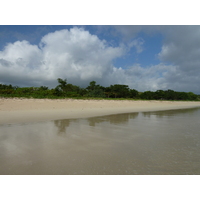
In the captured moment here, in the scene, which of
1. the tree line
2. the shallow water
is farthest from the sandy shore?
the tree line

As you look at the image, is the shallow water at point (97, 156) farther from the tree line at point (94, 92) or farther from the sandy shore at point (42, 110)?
the tree line at point (94, 92)

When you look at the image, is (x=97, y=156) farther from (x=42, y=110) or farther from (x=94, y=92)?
(x=94, y=92)

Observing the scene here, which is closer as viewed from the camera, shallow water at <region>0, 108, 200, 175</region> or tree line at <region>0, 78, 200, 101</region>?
shallow water at <region>0, 108, 200, 175</region>

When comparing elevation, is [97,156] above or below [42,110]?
below

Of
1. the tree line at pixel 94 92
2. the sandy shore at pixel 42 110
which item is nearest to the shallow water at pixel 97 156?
the sandy shore at pixel 42 110

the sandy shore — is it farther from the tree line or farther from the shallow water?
the tree line

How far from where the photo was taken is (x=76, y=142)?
4234 millimetres

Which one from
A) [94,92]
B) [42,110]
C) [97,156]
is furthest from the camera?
[94,92]

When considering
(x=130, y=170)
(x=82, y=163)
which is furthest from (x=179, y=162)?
(x=82, y=163)

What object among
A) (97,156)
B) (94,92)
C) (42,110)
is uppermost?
(94,92)

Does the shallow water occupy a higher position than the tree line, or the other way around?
the tree line

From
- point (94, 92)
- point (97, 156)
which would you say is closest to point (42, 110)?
point (97, 156)

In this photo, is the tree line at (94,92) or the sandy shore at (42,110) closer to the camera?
the sandy shore at (42,110)

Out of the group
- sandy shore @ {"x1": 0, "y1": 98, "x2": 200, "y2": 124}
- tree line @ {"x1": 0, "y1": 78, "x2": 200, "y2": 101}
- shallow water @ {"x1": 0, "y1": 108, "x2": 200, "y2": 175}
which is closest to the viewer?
shallow water @ {"x1": 0, "y1": 108, "x2": 200, "y2": 175}
